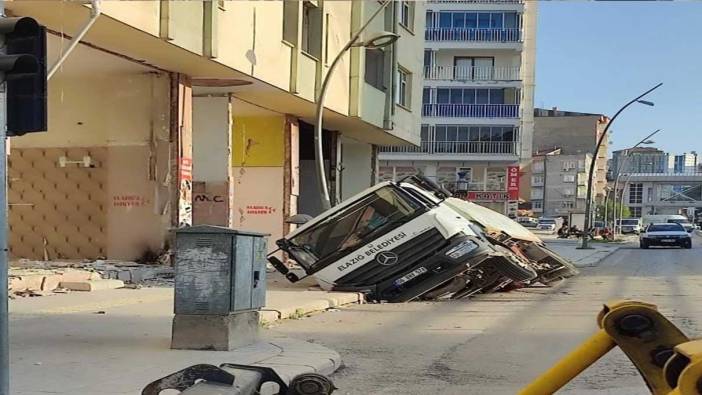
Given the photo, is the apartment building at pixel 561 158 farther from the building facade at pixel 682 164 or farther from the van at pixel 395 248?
the van at pixel 395 248

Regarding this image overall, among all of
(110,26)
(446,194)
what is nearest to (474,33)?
(446,194)

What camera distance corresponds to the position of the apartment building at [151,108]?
12790 mm

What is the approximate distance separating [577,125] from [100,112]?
98.7m

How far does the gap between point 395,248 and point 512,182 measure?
45.9 metres

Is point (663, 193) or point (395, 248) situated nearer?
point (395, 248)

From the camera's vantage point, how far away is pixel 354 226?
13047 millimetres

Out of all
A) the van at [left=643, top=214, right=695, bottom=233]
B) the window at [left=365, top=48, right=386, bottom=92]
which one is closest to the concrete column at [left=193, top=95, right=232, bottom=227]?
the window at [left=365, top=48, right=386, bottom=92]

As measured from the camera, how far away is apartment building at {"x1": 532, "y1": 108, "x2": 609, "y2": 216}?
99625 millimetres

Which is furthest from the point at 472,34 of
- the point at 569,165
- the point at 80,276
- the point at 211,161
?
the point at 569,165

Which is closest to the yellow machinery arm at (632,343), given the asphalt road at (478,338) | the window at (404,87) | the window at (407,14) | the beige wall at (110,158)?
the asphalt road at (478,338)

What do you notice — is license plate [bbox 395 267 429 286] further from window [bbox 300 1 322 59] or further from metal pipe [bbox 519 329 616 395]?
metal pipe [bbox 519 329 616 395]

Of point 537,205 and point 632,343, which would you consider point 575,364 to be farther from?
point 537,205

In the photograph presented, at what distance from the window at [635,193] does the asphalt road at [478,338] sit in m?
83.5

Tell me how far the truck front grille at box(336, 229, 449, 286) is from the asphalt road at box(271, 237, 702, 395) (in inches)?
26.5
